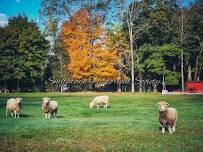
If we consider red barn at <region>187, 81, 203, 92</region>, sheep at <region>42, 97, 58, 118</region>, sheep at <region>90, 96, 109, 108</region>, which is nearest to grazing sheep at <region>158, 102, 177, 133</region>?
sheep at <region>42, 97, 58, 118</region>

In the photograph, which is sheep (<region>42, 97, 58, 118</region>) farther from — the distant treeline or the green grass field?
the distant treeline

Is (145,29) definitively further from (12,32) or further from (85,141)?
(85,141)

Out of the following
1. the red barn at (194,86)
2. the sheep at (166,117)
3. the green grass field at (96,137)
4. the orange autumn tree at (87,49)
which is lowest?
the green grass field at (96,137)

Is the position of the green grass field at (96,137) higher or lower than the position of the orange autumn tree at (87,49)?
lower

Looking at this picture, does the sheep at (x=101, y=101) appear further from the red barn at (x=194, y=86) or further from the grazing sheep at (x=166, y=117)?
the red barn at (x=194, y=86)

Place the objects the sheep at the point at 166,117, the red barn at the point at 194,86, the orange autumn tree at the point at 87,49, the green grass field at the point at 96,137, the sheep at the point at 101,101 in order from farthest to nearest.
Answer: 1. the orange autumn tree at the point at 87,49
2. the red barn at the point at 194,86
3. the sheep at the point at 101,101
4. the sheep at the point at 166,117
5. the green grass field at the point at 96,137

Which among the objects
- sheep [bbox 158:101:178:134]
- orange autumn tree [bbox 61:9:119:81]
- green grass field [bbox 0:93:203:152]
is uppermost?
orange autumn tree [bbox 61:9:119:81]

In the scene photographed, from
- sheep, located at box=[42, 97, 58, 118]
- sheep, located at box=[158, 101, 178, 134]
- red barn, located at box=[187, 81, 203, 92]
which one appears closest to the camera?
sheep, located at box=[158, 101, 178, 134]

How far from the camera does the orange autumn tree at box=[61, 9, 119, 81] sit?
8531 cm

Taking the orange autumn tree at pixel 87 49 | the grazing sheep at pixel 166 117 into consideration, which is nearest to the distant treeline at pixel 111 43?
the orange autumn tree at pixel 87 49

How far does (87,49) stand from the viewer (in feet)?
285

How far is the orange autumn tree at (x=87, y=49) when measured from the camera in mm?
85312

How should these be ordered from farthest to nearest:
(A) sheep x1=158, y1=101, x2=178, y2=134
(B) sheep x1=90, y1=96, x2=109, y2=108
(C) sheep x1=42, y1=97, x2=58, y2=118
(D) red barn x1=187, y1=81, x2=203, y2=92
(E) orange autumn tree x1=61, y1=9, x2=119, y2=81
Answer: (E) orange autumn tree x1=61, y1=9, x2=119, y2=81 < (D) red barn x1=187, y1=81, x2=203, y2=92 < (B) sheep x1=90, y1=96, x2=109, y2=108 < (C) sheep x1=42, y1=97, x2=58, y2=118 < (A) sheep x1=158, y1=101, x2=178, y2=134

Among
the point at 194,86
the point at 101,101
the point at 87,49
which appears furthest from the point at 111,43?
the point at 101,101
